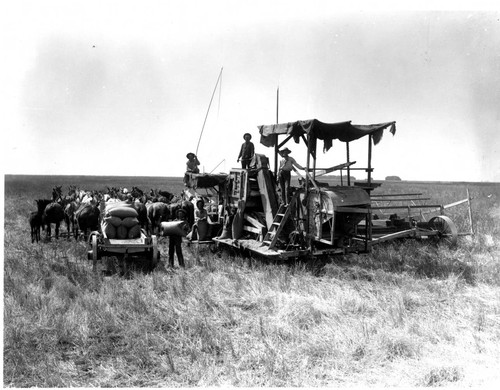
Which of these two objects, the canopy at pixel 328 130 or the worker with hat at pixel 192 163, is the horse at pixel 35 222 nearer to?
the worker with hat at pixel 192 163

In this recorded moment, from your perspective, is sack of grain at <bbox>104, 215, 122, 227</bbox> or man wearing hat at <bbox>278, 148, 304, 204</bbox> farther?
sack of grain at <bbox>104, 215, 122, 227</bbox>

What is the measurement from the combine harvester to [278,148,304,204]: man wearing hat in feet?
0.92

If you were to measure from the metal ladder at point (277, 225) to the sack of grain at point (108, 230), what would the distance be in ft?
12.1

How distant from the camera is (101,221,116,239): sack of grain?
1076 cm

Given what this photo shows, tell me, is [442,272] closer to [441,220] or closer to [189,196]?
[441,220]

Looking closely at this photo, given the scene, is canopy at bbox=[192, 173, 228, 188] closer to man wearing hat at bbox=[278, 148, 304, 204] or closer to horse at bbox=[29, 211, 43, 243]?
man wearing hat at bbox=[278, 148, 304, 204]

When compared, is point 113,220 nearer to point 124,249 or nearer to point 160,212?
point 124,249

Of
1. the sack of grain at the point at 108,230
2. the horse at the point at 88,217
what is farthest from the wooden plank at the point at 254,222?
the horse at the point at 88,217

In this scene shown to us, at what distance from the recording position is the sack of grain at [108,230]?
1076 cm

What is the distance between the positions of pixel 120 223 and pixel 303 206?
4.48 m

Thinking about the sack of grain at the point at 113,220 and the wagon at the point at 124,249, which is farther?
the sack of grain at the point at 113,220

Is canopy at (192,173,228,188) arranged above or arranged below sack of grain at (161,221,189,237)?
above

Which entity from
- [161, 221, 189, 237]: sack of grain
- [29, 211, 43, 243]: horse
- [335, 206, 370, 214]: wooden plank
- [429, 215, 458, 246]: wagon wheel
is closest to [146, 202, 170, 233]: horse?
[29, 211, 43, 243]: horse

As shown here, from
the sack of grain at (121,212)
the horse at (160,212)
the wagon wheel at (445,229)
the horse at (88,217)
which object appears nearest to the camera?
the sack of grain at (121,212)
